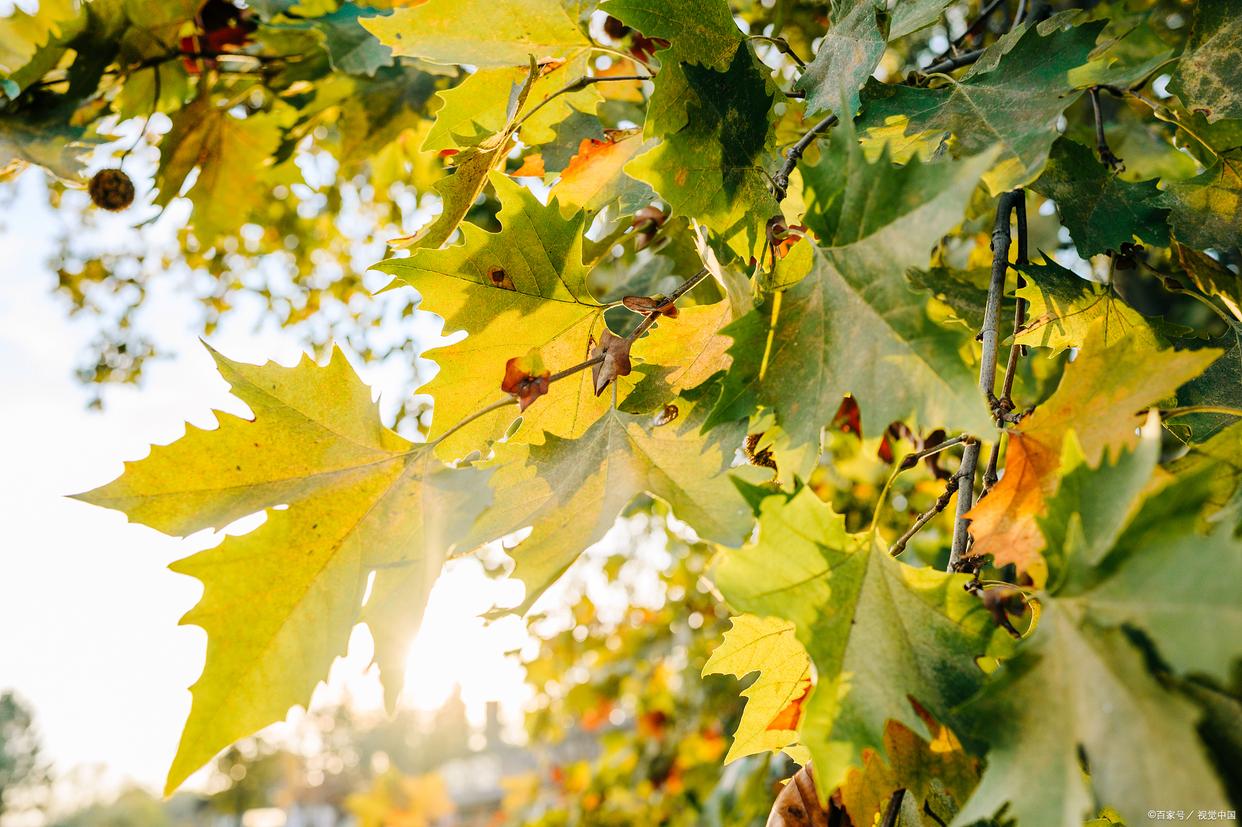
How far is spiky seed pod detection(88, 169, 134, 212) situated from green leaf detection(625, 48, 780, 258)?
4.93 ft

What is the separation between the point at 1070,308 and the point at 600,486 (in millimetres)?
523

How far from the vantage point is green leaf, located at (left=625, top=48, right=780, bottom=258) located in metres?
0.69

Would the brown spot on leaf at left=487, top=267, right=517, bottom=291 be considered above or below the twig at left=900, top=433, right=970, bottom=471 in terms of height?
above

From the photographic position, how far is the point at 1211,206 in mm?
832

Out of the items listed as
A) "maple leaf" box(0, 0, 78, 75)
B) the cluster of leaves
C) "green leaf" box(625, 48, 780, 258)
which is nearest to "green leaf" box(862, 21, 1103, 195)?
the cluster of leaves

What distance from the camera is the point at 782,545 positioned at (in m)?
0.58

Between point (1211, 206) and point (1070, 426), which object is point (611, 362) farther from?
point (1211, 206)

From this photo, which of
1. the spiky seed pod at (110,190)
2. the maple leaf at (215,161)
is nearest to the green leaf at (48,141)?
the maple leaf at (215,161)

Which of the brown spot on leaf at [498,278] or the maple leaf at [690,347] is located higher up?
the brown spot on leaf at [498,278]

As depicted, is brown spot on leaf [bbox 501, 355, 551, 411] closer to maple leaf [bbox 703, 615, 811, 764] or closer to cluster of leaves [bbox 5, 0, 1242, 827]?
cluster of leaves [bbox 5, 0, 1242, 827]

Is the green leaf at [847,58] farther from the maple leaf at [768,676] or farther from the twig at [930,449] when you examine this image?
the maple leaf at [768,676]

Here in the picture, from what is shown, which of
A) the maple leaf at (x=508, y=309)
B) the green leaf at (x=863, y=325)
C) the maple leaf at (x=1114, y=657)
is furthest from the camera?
the maple leaf at (x=508, y=309)

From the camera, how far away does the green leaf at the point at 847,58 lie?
72 centimetres

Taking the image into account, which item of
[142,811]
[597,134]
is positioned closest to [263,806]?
[142,811]
